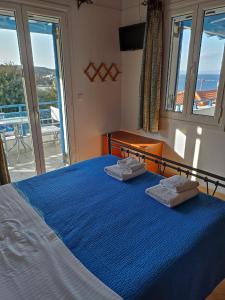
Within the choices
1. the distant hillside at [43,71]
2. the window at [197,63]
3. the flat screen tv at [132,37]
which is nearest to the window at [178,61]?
the window at [197,63]

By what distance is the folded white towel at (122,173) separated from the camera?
1.92 metres

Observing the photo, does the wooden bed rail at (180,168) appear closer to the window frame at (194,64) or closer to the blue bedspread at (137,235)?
the blue bedspread at (137,235)

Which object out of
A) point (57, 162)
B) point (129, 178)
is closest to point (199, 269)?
point (129, 178)

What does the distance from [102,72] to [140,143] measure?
1.31 m

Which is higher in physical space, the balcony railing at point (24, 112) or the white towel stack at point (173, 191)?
the balcony railing at point (24, 112)

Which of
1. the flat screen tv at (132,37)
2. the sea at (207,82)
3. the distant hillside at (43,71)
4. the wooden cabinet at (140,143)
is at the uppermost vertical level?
the flat screen tv at (132,37)

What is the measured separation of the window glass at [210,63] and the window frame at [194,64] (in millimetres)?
54

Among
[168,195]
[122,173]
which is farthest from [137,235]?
[122,173]

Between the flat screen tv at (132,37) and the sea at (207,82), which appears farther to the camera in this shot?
the flat screen tv at (132,37)

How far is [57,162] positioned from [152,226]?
95.4 inches

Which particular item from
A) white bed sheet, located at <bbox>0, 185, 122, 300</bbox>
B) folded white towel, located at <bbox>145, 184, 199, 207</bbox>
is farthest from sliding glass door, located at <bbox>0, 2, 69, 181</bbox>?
folded white towel, located at <bbox>145, 184, 199, 207</bbox>

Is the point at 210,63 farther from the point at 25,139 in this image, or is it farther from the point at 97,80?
the point at 25,139

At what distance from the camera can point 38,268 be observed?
3.44 ft

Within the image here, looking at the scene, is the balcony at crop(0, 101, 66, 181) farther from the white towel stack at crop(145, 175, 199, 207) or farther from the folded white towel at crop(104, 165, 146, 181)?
the white towel stack at crop(145, 175, 199, 207)
